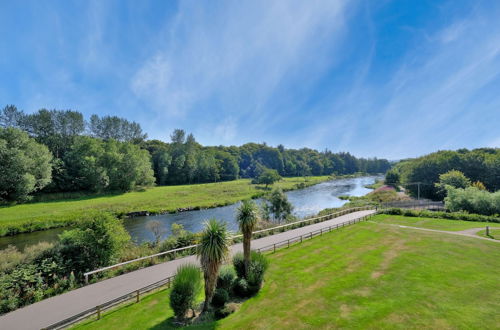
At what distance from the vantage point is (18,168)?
41.8 m

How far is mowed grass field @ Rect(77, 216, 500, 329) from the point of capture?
31.2ft

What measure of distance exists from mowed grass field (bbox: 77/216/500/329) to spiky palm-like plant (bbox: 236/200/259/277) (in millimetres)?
2334

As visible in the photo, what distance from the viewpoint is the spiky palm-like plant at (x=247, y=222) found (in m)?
12.7

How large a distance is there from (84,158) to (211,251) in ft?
203

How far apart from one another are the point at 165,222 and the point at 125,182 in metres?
33.0

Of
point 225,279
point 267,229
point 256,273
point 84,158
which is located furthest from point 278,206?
point 84,158

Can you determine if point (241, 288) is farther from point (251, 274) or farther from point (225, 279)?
point (225, 279)

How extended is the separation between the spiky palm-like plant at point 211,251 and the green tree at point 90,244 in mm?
8740

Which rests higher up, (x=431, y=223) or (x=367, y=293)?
(x=367, y=293)

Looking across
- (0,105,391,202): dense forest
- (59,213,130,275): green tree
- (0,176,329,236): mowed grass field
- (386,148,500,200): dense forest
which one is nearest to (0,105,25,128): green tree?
(0,105,391,202): dense forest

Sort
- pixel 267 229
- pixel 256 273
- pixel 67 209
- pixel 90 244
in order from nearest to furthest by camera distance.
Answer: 1. pixel 256 273
2. pixel 90 244
3. pixel 267 229
4. pixel 67 209

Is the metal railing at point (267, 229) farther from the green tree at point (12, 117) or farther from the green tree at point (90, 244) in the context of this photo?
the green tree at point (12, 117)

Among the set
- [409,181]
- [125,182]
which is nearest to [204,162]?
[125,182]

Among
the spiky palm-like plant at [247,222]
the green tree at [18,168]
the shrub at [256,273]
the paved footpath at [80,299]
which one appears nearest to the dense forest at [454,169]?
the shrub at [256,273]
